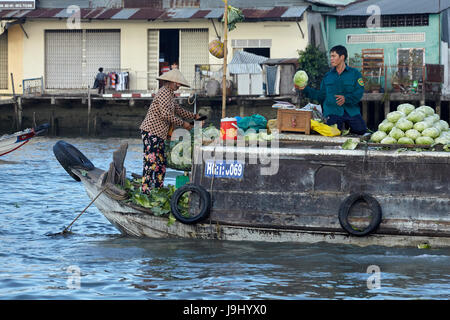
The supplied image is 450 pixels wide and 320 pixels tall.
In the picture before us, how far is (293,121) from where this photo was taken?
→ 23.5 ft

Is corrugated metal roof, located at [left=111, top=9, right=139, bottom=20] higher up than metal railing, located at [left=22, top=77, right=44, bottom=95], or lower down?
higher up

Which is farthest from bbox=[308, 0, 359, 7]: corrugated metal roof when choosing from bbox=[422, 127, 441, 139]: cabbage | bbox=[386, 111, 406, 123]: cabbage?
bbox=[422, 127, 441, 139]: cabbage

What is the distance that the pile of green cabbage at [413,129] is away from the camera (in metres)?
6.79

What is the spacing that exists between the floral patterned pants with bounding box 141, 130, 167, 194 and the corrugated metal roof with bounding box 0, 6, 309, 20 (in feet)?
59.3

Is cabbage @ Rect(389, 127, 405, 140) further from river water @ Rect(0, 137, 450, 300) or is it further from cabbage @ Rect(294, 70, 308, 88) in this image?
cabbage @ Rect(294, 70, 308, 88)

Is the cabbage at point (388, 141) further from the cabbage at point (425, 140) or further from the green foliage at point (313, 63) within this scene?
the green foliage at point (313, 63)

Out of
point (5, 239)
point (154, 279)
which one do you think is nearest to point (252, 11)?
point (5, 239)

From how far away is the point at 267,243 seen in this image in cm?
697

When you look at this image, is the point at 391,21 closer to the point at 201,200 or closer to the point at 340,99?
the point at 340,99

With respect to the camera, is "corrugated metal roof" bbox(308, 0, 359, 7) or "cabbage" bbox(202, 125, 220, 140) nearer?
"cabbage" bbox(202, 125, 220, 140)

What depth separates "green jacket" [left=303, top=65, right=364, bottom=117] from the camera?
7.82m

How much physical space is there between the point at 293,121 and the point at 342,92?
98cm

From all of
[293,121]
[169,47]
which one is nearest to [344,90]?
[293,121]
